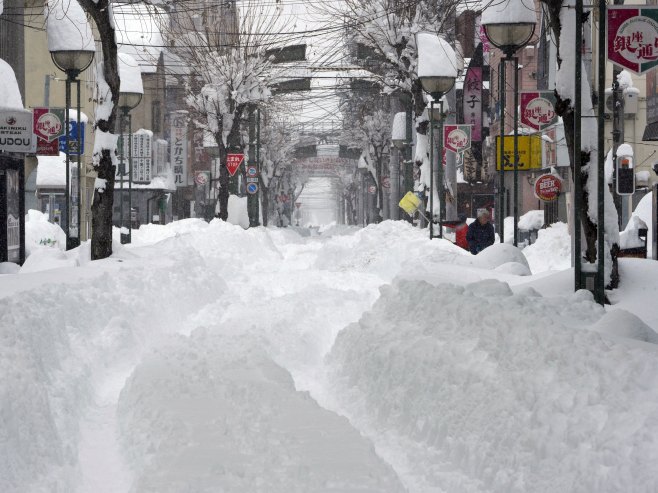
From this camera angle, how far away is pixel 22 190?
804 inches

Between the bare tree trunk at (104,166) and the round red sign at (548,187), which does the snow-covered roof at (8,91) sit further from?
the round red sign at (548,187)

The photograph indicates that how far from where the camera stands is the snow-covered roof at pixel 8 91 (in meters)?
18.5

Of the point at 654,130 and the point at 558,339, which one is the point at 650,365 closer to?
the point at 558,339

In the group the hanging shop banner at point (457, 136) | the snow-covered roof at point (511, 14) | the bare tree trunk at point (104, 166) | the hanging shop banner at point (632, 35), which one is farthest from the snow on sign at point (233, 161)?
the hanging shop banner at point (632, 35)

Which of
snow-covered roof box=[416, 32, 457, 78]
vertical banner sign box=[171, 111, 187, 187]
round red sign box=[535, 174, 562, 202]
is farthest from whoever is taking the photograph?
vertical banner sign box=[171, 111, 187, 187]

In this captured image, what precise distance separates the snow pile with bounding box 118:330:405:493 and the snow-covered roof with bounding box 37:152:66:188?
32664 millimetres

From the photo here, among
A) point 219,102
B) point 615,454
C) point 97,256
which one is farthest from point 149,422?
point 219,102

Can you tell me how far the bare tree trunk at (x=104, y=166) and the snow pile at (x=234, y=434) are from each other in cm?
847

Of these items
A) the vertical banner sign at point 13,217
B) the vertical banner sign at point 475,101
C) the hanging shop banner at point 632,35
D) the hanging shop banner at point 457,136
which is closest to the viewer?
the hanging shop banner at point 632,35

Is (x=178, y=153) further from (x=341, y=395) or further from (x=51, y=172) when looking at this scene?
(x=341, y=395)

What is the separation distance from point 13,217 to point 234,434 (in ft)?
49.0

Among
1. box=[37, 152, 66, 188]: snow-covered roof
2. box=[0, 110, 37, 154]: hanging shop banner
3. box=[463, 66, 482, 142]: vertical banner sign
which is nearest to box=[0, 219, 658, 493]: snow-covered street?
box=[0, 110, 37, 154]: hanging shop banner

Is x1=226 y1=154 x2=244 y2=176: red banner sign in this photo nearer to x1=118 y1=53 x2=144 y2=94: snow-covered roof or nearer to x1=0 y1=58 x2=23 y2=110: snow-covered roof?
x1=118 y1=53 x2=144 y2=94: snow-covered roof

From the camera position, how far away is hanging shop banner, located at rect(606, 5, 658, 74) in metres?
11.1
